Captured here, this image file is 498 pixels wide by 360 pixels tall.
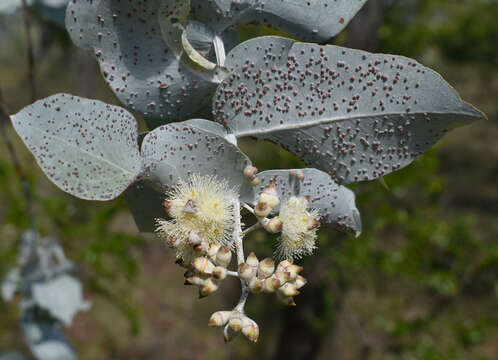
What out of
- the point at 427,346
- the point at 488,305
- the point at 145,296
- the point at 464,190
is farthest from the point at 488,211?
the point at 145,296

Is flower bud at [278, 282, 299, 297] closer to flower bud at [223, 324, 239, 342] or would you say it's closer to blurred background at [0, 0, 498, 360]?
flower bud at [223, 324, 239, 342]

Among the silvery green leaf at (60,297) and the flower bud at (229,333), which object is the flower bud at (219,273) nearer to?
the flower bud at (229,333)

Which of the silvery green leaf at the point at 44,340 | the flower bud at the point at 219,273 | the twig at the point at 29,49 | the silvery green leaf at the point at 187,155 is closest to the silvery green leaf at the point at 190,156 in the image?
the silvery green leaf at the point at 187,155

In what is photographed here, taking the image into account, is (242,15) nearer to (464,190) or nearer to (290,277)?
(290,277)

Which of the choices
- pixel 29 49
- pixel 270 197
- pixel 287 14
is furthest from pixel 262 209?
pixel 29 49

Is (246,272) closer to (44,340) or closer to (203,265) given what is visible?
(203,265)

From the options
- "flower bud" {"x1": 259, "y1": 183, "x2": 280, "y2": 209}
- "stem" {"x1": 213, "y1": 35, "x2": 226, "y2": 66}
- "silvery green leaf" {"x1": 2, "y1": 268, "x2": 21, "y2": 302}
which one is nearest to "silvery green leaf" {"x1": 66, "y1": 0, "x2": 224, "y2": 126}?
"stem" {"x1": 213, "y1": 35, "x2": 226, "y2": 66}
